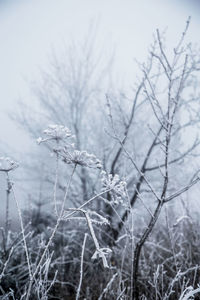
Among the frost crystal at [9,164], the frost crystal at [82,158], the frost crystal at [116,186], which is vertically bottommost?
the frost crystal at [9,164]

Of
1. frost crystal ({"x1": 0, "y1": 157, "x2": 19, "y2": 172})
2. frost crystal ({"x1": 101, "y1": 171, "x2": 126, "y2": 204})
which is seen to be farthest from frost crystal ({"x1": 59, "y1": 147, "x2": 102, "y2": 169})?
frost crystal ({"x1": 0, "y1": 157, "x2": 19, "y2": 172})

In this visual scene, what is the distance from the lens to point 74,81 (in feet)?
24.0

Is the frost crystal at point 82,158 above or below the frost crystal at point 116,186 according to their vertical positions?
above

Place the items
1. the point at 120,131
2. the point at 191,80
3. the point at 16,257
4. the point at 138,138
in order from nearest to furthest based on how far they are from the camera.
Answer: the point at 16,257
the point at 191,80
the point at 120,131
the point at 138,138

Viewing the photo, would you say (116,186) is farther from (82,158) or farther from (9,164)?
(9,164)

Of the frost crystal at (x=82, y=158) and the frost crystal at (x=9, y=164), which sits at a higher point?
the frost crystal at (x=82, y=158)

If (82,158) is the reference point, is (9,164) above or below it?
below

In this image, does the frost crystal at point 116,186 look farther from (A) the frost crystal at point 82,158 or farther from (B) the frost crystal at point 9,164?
(B) the frost crystal at point 9,164

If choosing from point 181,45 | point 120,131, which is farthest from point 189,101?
point 181,45

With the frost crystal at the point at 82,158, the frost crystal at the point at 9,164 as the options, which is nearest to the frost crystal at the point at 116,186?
the frost crystal at the point at 82,158

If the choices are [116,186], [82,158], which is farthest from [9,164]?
[116,186]

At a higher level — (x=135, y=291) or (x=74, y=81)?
(x=74, y=81)

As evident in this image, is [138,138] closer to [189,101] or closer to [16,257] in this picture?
[189,101]

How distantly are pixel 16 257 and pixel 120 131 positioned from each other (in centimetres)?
385
